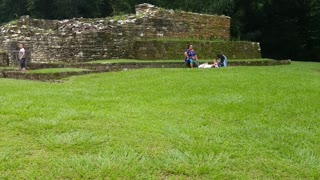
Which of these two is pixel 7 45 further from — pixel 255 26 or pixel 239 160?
pixel 255 26

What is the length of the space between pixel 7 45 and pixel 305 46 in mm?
23070

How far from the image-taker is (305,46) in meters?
32.4

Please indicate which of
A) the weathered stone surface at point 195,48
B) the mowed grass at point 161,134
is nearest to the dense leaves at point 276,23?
the weathered stone surface at point 195,48

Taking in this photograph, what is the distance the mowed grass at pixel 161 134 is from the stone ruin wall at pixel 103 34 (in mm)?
8723

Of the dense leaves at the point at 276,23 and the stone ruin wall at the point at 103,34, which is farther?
the dense leaves at the point at 276,23

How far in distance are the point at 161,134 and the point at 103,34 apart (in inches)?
492

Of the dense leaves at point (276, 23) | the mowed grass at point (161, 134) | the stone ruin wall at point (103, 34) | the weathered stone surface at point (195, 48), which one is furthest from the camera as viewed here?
the dense leaves at point (276, 23)

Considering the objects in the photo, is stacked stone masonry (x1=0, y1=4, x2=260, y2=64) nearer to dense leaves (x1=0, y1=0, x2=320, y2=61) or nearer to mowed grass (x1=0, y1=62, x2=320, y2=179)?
mowed grass (x1=0, y1=62, x2=320, y2=179)

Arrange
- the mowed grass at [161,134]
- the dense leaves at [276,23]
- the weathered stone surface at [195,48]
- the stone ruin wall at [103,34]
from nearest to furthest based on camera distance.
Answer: the mowed grass at [161,134] < the stone ruin wall at [103,34] < the weathered stone surface at [195,48] < the dense leaves at [276,23]

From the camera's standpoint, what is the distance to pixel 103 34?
17.1m

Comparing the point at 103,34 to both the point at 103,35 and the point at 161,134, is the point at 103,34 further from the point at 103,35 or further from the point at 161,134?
the point at 161,134

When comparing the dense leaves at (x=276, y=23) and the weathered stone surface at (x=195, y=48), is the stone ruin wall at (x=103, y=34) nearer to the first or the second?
the weathered stone surface at (x=195, y=48)

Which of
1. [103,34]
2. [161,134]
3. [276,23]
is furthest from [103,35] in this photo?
[276,23]

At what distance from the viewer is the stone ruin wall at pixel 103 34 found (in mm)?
16938
